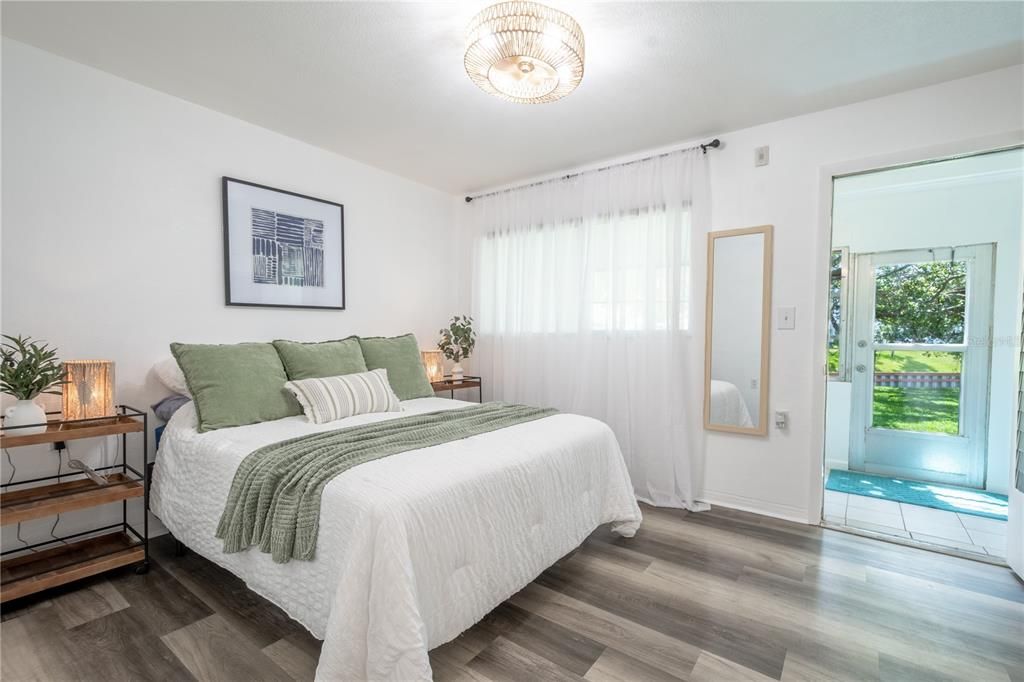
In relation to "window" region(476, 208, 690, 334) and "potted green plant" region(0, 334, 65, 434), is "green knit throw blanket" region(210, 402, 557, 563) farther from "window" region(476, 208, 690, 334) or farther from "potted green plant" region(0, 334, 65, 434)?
"window" region(476, 208, 690, 334)

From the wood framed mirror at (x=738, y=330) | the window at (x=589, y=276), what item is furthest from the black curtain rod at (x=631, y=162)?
the wood framed mirror at (x=738, y=330)

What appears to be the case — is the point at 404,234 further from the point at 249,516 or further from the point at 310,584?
the point at 310,584

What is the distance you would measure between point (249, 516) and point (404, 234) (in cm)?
277

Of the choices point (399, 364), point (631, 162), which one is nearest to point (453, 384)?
point (399, 364)

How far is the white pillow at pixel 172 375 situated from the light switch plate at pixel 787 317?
3.47 m

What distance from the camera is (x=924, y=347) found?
354 cm

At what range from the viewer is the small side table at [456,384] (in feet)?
12.5

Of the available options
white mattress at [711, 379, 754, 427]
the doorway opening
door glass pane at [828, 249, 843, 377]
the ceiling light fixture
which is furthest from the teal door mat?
the ceiling light fixture

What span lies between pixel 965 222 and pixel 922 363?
106 centimetres

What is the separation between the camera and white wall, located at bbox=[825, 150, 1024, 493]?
3.20 m

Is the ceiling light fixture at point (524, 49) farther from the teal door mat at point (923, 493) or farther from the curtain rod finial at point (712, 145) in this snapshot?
the teal door mat at point (923, 493)

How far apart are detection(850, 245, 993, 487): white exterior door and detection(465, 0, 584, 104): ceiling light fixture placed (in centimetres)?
327

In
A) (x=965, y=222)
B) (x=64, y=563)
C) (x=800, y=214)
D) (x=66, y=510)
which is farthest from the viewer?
(x=965, y=222)

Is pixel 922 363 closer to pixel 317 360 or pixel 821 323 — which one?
pixel 821 323
